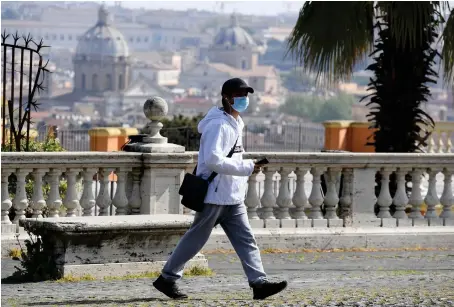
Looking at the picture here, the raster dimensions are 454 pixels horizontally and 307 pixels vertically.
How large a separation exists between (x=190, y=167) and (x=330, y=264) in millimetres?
1431

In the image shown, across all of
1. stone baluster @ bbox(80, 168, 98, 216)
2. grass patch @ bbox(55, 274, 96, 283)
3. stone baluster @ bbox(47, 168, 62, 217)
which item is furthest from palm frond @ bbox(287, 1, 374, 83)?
grass patch @ bbox(55, 274, 96, 283)

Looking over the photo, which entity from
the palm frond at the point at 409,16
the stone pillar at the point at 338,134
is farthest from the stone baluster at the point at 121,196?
the stone pillar at the point at 338,134

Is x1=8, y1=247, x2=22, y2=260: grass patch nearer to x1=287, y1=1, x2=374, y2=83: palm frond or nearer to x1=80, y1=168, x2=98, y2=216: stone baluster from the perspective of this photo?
x1=80, y1=168, x2=98, y2=216: stone baluster

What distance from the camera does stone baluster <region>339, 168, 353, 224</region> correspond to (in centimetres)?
1273

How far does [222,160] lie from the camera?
8242 millimetres

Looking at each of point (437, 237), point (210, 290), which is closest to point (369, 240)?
point (437, 237)

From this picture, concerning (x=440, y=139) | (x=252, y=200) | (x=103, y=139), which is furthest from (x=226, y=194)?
(x=103, y=139)

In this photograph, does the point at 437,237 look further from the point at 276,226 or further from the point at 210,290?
the point at 210,290

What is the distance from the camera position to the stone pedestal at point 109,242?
986 centimetres

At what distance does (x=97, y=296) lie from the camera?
27.9 ft

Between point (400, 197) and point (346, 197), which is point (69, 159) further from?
point (400, 197)

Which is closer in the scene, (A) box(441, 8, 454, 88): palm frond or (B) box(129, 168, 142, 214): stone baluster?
(B) box(129, 168, 142, 214): stone baluster

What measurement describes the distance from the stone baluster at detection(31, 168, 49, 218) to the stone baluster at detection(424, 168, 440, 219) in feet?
11.3

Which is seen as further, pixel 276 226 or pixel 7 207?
pixel 276 226
